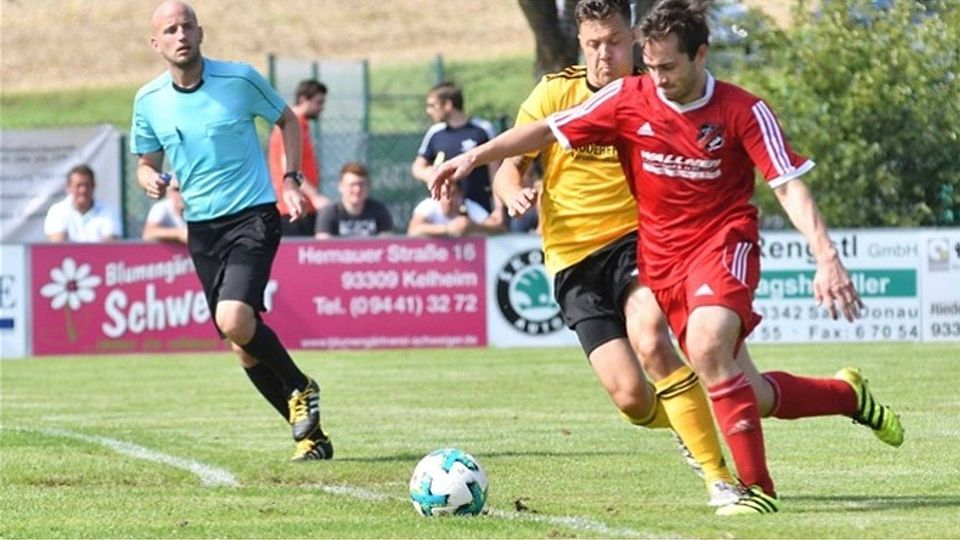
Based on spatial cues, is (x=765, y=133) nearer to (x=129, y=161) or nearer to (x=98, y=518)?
(x=98, y=518)

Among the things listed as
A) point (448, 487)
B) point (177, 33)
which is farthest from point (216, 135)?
point (448, 487)

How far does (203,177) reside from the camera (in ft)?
35.8

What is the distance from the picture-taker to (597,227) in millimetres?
9078

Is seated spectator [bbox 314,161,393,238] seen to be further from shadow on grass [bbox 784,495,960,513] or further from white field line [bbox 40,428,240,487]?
shadow on grass [bbox 784,495,960,513]

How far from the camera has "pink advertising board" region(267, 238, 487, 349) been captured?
20.2 m

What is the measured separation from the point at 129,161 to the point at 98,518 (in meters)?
17.6

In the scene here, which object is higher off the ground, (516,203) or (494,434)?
(516,203)

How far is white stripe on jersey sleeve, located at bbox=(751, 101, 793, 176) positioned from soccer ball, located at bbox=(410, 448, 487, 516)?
5.41 ft

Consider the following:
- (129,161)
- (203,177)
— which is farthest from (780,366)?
(129,161)

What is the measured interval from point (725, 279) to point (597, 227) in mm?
1247

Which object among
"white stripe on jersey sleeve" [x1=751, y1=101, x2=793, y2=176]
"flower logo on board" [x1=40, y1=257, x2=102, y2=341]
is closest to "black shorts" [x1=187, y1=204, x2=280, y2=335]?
"white stripe on jersey sleeve" [x1=751, y1=101, x2=793, y2=176]

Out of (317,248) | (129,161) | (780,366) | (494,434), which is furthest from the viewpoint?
(129,161)

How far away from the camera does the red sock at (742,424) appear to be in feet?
25.9

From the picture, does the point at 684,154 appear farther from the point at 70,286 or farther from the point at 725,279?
the point at 70,286
